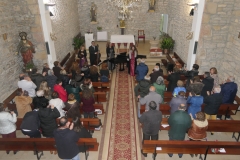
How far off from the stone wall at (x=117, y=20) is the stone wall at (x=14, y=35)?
349 inches

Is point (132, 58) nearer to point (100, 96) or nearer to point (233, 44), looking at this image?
point (100, 96)

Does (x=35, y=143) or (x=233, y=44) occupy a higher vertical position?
(x=233, y=44)

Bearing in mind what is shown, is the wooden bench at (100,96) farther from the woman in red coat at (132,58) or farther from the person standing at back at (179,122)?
the woman in red coat at (132,58)

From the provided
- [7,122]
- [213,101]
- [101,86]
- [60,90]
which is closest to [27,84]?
[60,90]

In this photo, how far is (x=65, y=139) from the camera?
4.00 metres

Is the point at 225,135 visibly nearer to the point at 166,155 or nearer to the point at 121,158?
the point at 166,155

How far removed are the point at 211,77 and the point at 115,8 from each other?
11.9 m

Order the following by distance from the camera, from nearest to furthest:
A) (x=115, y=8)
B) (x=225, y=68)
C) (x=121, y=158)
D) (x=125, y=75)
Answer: (x=121, y=158) < (x=225, y=68) < (x=125, y=75) < (x=115, y=8)

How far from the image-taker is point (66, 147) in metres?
4.12

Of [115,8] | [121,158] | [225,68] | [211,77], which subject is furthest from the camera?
[115,8]

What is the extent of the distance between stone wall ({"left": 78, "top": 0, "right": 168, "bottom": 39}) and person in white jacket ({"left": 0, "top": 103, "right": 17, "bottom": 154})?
1307 cm

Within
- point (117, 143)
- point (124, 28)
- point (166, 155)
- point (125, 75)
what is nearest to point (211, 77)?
point (166, 155)

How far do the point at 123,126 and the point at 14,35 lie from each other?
5623mm

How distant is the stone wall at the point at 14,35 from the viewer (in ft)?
23.8
